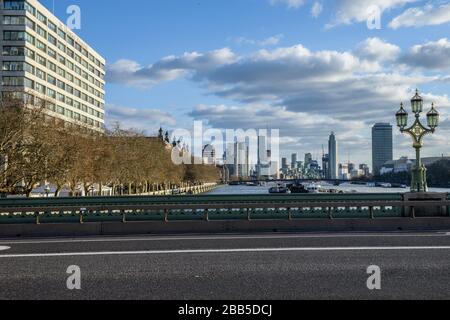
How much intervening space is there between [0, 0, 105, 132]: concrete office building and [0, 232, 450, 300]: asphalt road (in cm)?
6513

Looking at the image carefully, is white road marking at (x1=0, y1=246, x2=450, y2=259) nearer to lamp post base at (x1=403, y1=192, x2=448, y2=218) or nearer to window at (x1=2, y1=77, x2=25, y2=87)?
lamp post base at (x1=403, y1=192, x2=448, y2=218)

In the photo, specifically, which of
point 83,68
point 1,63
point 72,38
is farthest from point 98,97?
point 1,63

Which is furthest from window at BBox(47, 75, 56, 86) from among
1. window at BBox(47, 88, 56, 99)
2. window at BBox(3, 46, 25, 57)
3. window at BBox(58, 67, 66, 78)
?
window at BBox(3, 46, 25, 57)

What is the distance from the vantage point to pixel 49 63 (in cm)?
10875

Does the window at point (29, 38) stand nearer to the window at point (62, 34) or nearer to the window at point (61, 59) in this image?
the window at point (61, 59)

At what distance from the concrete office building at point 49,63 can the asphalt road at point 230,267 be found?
65128 mm

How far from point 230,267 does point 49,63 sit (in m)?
109

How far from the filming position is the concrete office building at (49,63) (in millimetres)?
96000

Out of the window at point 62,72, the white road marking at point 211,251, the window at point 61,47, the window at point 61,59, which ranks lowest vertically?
the white road marking at point 211,251

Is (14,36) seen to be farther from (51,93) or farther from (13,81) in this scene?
(51,93)

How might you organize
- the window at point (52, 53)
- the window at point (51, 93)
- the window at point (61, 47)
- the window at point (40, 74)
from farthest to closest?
the window at point (61, 47), the window at point (52, 53), the window at point (51, 93), the window at point (40, 74)

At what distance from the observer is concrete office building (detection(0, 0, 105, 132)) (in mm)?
96000

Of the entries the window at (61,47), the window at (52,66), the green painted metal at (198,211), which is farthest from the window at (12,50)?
the green painted metal at (198,211)
